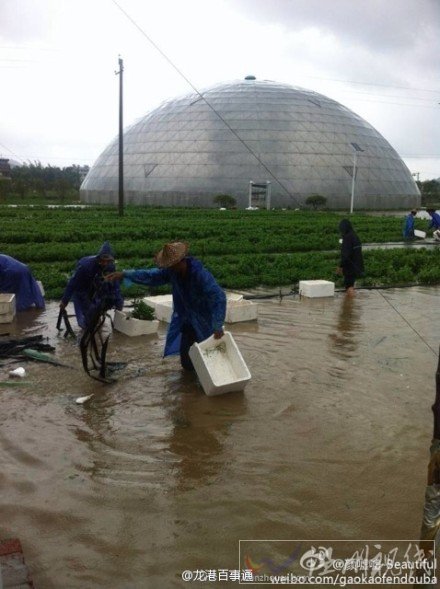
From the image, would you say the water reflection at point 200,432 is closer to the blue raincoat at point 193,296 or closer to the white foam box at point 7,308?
the blue raincoat at point 193,296

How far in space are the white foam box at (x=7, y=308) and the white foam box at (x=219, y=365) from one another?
147 inches

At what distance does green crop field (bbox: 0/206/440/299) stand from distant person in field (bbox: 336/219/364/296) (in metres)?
1.12

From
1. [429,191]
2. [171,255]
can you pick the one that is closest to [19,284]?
[171,255]

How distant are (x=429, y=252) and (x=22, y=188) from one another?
139ft

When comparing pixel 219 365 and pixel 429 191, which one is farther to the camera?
pixel 429 191

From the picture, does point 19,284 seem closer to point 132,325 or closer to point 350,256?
point 132,325

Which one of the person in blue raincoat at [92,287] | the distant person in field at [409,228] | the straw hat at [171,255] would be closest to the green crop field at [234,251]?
the distant person in field at [409,228]

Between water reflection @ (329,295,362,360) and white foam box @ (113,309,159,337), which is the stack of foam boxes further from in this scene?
water reflection @ (329,295,362,360)

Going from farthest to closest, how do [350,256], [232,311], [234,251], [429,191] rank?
[429,191], [234,251], [350,256], [232,311]

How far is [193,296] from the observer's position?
5.69 meters

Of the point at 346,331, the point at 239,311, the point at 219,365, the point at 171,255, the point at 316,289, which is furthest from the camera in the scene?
the point at 316,289

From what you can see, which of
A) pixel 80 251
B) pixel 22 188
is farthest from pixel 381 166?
pixel 80 251

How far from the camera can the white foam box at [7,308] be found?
8047 mm

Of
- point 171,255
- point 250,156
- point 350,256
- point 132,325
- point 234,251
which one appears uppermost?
point 250,156
